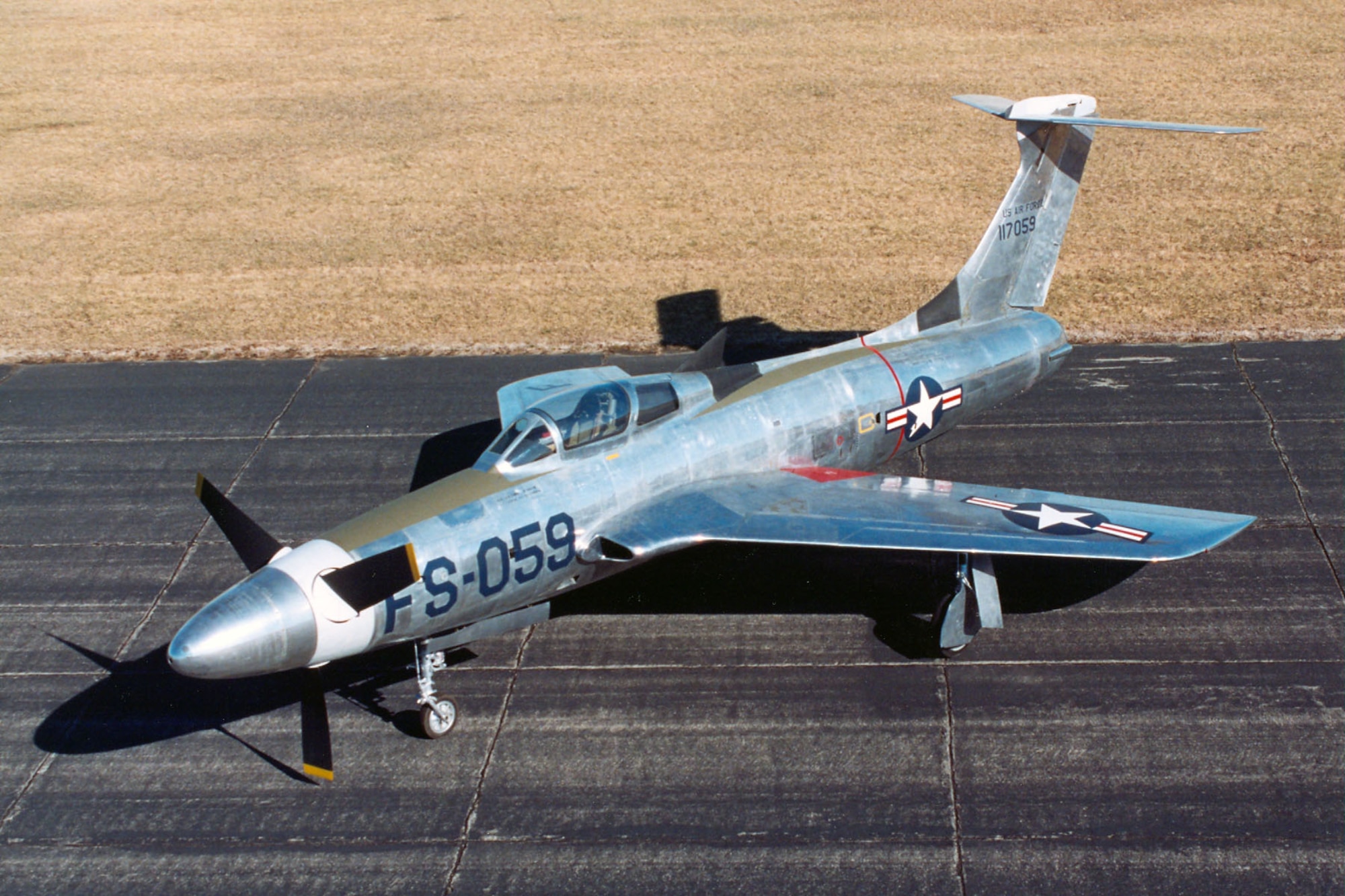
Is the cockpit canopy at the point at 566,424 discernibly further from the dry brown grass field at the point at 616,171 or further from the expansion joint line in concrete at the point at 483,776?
the dry brown grass field at the point at 616,171

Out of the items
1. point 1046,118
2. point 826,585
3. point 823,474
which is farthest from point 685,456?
point 1046,118

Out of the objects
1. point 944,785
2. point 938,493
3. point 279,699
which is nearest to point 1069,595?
point 938,493

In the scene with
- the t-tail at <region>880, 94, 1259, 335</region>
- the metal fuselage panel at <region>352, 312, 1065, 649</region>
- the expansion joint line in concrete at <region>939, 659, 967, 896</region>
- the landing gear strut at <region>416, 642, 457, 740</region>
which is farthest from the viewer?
the t-tail at <region>880, 94, 1259, 335</region>

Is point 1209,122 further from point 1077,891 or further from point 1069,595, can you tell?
point 1077,891

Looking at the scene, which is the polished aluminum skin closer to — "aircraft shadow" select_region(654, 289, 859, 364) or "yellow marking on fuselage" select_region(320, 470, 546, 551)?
Answer: "yellow marking on fuselage" select_region(320, 470, 546, 551)

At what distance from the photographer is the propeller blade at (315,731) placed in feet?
33.9

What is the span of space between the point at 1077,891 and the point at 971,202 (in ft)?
55.2

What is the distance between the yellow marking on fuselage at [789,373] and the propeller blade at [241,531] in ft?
16.0

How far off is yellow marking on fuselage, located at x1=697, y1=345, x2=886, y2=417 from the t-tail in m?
0.96

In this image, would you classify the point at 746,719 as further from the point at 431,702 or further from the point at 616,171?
the point at 616,171

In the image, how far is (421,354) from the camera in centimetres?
1962

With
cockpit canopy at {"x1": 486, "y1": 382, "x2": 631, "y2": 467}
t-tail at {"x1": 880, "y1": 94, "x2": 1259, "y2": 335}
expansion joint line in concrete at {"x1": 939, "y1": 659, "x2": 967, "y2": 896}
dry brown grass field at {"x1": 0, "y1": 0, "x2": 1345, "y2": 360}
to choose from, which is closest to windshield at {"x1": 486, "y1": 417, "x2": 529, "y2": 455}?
cockpit canopy at {"x1": 486, "y1": 382, "x2": 631, "y2": 467}

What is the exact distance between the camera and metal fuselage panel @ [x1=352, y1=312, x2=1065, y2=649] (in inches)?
437

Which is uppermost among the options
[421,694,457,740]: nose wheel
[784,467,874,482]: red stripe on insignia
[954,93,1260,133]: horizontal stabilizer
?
[954,93,1260,133]: horizontal stabilizer
